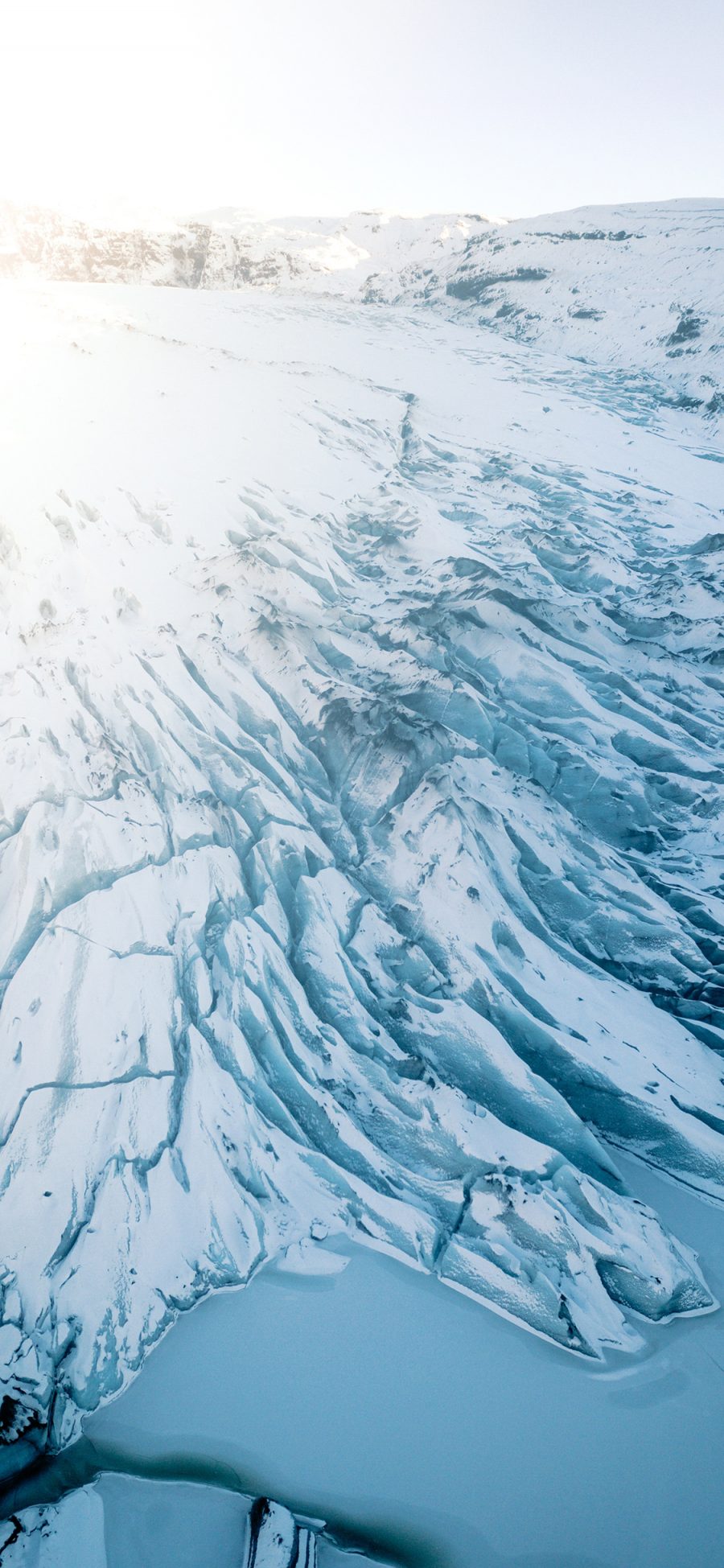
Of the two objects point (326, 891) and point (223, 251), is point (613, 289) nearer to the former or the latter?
point (223, 251)

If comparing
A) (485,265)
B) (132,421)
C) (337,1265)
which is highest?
(485,265)

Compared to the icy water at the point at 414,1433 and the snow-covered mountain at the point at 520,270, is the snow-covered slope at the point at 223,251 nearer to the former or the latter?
the snow-covered mountain at the point at 520,270

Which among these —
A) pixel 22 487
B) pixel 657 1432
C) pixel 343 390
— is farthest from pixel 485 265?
pixel 657 1432

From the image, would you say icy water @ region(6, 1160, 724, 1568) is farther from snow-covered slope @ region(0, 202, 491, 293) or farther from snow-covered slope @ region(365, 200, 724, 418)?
snow-covered slope @ region(0, 202, 491, 293)

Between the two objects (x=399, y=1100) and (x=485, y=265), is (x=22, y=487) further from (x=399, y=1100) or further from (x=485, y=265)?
(x=485, y=265)

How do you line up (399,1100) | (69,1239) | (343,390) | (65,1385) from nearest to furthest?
(65,1385) → (69,1239) → (399,1100) → (343,390)

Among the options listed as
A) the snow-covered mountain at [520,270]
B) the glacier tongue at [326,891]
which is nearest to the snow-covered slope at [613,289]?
the snow-covered mountain at [520,270]

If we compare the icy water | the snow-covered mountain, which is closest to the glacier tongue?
the icy water
